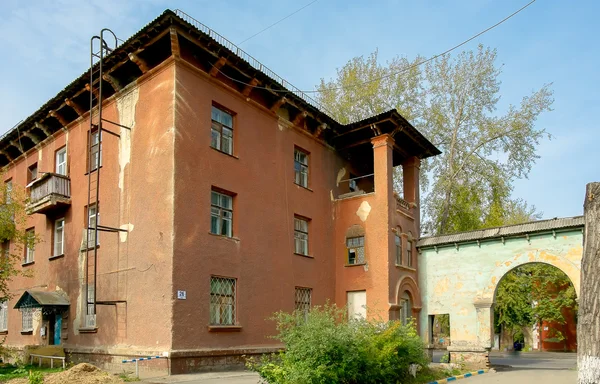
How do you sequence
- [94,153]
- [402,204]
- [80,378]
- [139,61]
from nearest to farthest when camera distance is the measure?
1. [80,378]
2. [139,61]
3. [94,153]
4. [402,204]

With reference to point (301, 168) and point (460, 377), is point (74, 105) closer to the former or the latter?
point (301, 168)

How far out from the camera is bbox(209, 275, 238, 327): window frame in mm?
17703

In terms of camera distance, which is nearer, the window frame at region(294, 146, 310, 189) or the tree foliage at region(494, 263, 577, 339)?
the window frame at region(294, 146, 310, 189)

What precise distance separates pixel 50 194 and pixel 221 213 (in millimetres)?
7166

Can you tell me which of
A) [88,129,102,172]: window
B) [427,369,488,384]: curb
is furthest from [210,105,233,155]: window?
[427,369,488,384]: curb

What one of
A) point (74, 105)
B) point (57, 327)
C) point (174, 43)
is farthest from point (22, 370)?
point (174, 43)

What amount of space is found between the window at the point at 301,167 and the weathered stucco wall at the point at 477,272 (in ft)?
22.3

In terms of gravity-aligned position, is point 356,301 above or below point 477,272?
below

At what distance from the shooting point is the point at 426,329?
2489 centimetres

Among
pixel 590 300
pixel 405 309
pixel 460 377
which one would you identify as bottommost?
pixel 460 377

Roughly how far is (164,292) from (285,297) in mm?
5652

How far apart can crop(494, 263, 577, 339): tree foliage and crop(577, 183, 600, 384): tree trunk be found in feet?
115

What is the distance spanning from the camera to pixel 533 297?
1583 inches

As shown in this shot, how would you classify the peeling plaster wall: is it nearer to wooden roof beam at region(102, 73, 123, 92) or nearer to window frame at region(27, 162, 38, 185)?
wooden roof beam at region(102, 73, 123, 92)
